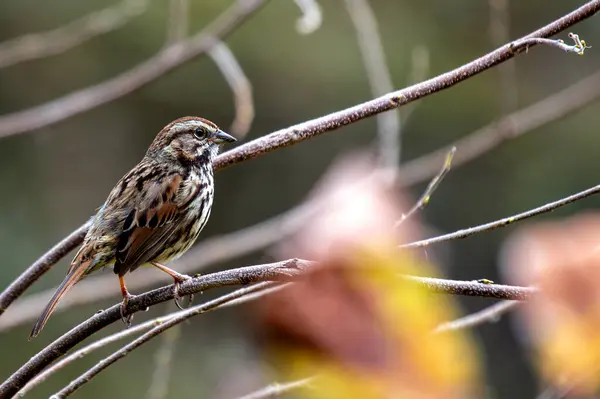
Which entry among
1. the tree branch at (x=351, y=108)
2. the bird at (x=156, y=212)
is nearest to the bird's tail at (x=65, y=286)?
the bird at (x=156, y=212)

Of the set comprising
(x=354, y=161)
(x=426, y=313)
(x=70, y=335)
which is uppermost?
(x=70, y=335)

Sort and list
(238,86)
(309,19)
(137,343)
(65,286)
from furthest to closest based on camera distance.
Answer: (238,86) → (309,19) → (65,286) → (137,343)

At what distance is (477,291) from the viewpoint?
1795mm

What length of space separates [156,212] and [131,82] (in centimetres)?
69

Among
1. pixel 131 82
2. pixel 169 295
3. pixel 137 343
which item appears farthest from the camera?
pixel 131 82

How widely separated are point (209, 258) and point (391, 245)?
3.71m

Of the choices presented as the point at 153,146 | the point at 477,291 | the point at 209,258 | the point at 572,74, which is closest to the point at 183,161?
the point at 153,146

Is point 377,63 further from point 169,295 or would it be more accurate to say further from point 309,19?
point 169,295

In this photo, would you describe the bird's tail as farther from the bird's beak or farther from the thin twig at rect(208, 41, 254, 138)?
the bird's beak

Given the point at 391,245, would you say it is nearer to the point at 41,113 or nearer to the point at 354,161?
the point at 354,161

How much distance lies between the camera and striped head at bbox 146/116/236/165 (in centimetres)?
373

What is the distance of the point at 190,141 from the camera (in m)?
3.78

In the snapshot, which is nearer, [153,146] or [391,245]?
[391,245]

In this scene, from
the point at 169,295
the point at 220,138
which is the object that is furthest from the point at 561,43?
the point at 220,138
